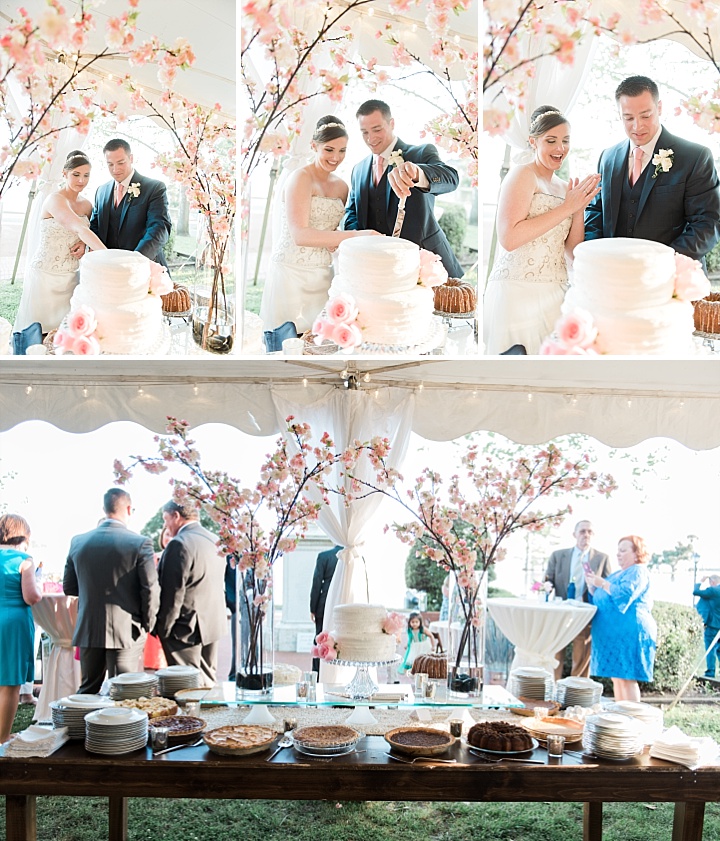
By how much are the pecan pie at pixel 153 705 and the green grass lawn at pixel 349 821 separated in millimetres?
1051

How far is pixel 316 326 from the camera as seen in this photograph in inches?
130

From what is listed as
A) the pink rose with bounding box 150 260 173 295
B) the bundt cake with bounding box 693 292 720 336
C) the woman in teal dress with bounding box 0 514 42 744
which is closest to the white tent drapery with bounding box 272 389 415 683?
the woman in teal dress with bounding box 0 514 42 744

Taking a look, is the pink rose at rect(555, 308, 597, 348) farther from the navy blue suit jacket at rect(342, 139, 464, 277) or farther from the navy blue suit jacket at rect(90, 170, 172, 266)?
the navy blue suit jacket at rect(90, 170, 172, 266)

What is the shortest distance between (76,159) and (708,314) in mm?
2460

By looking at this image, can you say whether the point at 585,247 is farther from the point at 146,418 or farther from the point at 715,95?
the point at 146,418

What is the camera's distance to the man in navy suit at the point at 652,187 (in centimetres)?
307

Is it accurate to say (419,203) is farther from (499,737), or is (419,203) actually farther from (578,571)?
(578,571)

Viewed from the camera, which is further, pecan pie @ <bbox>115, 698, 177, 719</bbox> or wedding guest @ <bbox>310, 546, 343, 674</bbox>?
wedding guest @ <bbox>310, 546, 343, 674</bbox>

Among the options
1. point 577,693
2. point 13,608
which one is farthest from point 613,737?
point 13,608

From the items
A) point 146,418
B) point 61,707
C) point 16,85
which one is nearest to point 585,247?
point 16,85

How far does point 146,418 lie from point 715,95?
133 inches

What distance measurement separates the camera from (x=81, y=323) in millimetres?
3357

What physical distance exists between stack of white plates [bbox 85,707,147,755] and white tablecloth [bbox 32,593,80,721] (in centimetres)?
221

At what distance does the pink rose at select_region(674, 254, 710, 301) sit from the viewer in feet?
10.0
